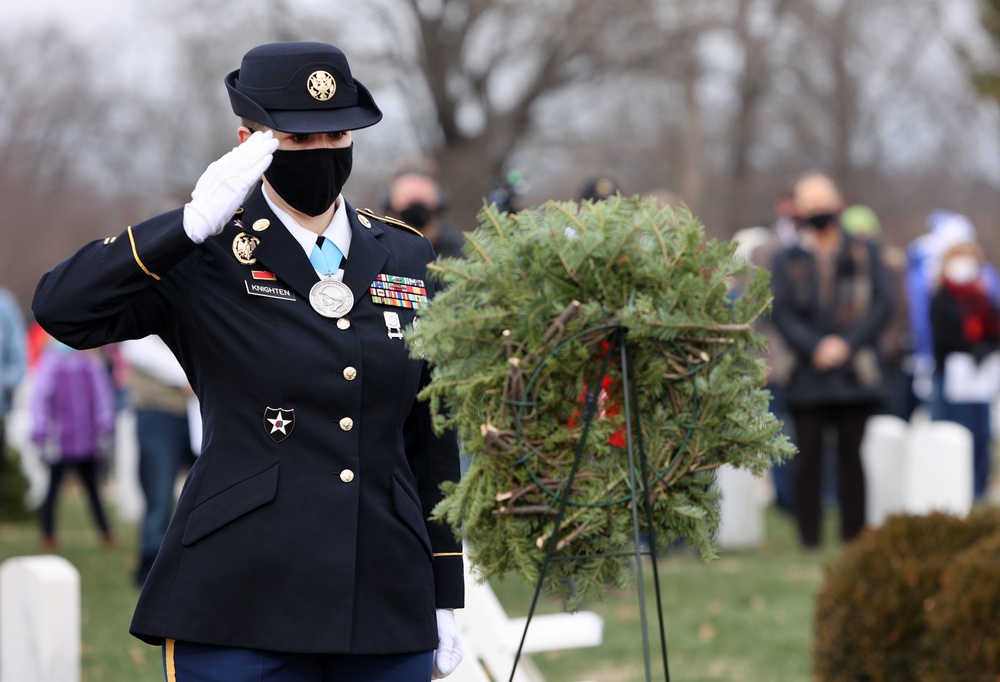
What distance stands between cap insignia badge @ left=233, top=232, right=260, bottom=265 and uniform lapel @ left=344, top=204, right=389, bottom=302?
211 mm

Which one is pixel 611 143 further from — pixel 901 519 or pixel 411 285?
pixel 411 285

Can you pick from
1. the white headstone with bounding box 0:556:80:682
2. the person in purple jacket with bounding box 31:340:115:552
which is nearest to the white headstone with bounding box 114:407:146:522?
the person in purple jacket with bounding box 31:340:115:552

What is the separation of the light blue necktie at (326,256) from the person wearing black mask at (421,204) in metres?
3.93

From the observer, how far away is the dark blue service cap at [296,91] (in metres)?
3.05

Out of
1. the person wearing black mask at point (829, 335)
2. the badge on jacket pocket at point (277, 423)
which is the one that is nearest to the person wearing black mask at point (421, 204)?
the person wearing black mask at point (829, 335)

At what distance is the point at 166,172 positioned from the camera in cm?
2512

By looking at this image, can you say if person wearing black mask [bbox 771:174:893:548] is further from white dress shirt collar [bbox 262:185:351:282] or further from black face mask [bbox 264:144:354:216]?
black face mask [bbox 264:144:354:216]

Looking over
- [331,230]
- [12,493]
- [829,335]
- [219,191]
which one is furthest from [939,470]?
[12,493]

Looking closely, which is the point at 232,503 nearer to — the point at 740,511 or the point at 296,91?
the point at 296,91

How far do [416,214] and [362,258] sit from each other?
399cm

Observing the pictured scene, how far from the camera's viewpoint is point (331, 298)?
309cm

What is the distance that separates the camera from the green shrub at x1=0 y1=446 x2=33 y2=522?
12.9 m

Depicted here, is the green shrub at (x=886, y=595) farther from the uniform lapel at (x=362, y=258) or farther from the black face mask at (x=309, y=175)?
the black face mask at (x=309, y=175)

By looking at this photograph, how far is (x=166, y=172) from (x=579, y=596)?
23230 millimetres
